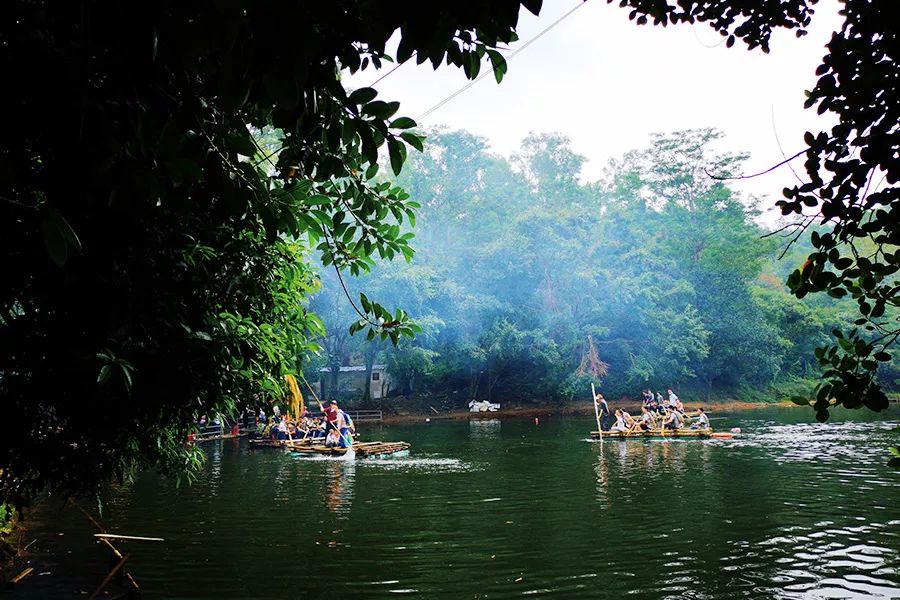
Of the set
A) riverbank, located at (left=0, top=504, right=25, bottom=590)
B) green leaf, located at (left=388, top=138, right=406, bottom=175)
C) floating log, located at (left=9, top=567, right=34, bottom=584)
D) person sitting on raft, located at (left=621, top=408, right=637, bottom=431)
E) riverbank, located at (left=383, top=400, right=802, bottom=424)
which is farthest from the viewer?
riverbank, located at (left=383, top=400, right=802, bottom=424)

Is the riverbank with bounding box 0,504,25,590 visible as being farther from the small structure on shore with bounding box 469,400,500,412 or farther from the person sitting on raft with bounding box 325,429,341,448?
the small structure on shore with bounding box 469,400,500,412

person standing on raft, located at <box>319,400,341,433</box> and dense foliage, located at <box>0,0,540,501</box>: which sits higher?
dense foliage, located at <box>0,0,540,501</box>

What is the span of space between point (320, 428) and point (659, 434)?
414 inches

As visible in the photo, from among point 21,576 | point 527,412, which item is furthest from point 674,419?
point 21,576

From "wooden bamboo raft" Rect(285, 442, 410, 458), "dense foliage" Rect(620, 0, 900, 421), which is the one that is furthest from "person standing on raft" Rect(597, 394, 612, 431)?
"dense foliage" Rect(620, 0, 900, 421)

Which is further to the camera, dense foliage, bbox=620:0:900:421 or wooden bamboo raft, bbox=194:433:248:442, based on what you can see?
wooden bamboo raft, bbox=194:433:248:442

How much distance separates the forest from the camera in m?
36.2

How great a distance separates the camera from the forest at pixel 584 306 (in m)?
36.2

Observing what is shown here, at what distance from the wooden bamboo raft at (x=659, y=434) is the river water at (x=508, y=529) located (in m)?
3.69

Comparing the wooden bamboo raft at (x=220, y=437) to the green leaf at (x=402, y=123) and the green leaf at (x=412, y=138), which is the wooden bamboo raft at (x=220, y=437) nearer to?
the green leaf at (x=412, y=138)

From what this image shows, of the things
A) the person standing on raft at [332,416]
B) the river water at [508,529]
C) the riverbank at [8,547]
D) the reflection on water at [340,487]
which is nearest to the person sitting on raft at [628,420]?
the river water at [508,529]

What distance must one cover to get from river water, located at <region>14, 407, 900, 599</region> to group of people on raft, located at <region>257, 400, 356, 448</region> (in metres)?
1.62

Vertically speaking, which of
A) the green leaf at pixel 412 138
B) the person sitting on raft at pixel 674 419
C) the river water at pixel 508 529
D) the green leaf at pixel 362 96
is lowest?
the river water at pixel 508 529

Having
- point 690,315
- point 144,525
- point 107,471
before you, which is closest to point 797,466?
point 144,525
